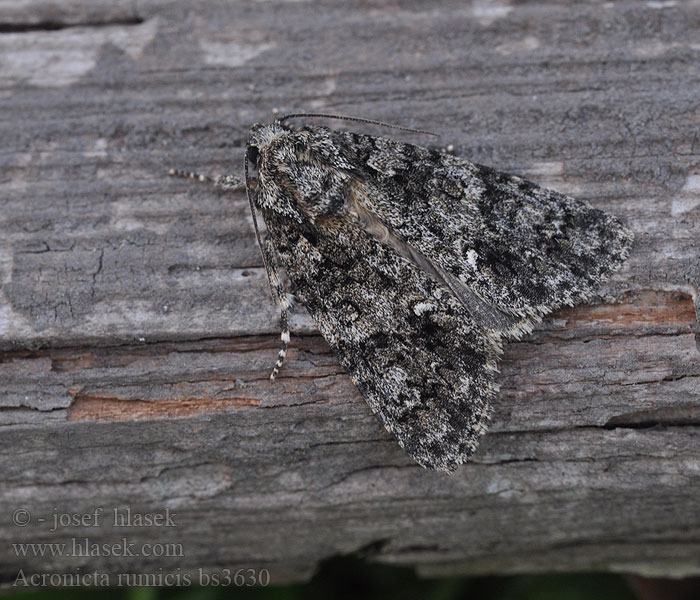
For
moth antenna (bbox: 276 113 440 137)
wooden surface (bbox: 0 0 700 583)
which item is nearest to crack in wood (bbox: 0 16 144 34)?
wooden surface (bbox: 0 0 700 583)

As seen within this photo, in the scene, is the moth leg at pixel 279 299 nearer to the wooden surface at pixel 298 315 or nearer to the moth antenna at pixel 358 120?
the wooden surface at pixel 298 315

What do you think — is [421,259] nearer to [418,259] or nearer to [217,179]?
[418,259]

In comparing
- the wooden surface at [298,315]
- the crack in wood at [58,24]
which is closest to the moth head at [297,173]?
the wooden surface at [298,315]

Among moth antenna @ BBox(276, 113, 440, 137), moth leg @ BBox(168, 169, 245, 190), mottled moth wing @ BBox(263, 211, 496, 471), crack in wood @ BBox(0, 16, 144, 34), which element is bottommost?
mottled moth wing @ BBox(263, 211, 496, 471)

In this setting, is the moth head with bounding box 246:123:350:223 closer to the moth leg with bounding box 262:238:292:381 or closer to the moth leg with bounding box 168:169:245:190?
the moth leg with bounding box 168:169:245:190

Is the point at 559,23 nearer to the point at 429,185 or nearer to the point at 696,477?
the point at 429,185

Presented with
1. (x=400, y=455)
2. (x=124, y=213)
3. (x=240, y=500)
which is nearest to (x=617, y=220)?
(x=400, y=455)
